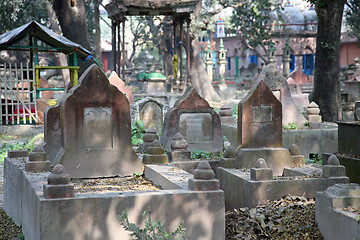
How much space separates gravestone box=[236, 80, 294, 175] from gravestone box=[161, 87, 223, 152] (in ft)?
5.86

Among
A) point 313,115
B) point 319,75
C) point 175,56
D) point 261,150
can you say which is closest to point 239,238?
point 261,150

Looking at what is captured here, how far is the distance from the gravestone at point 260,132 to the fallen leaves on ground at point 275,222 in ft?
6.10

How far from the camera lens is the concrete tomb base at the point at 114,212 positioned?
580 centimetres

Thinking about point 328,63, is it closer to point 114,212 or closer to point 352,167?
point 352,167

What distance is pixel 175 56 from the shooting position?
73.7 feet

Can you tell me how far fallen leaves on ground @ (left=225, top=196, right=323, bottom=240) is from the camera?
6848mm

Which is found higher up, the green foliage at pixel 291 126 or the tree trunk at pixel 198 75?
the tree trunk at pixel 198 75

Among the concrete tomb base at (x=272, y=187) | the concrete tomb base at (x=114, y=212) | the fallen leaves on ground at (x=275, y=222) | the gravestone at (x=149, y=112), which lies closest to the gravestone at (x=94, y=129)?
the concrete tomb base at (x=114, y=212)

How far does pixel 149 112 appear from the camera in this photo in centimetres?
1609

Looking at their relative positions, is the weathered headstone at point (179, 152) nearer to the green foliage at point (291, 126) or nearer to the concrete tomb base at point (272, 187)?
the concrete tomb base at point (272, 187)

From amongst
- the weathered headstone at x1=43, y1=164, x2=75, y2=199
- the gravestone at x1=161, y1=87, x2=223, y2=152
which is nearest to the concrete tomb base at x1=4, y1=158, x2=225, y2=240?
the weathered headstone at x1=43, y1=164, x2=75, y2=199

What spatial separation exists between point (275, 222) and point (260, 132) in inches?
104

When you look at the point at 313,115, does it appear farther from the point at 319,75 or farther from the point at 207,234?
the point at 207,234

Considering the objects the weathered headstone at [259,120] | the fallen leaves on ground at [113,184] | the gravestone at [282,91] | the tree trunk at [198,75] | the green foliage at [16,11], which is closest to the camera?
the fallen leaves on ground at [113,184]
